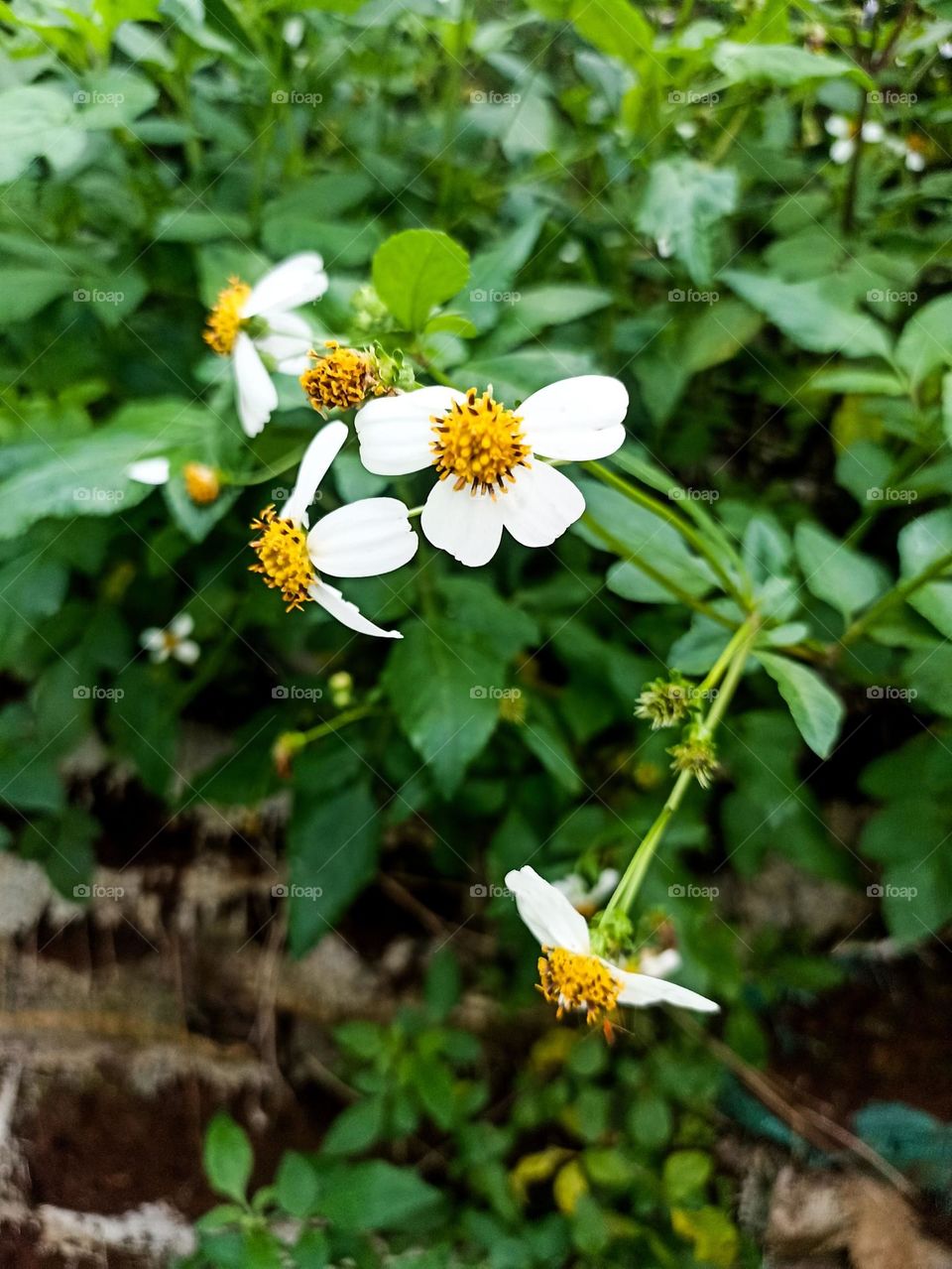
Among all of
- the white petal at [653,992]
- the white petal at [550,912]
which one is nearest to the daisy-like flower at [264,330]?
the white petal at [550,912]

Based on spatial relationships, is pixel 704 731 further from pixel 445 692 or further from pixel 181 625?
pixel 181 625

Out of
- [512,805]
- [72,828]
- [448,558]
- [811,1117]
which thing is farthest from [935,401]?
[72,828]

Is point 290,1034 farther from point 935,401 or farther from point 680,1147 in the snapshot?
point 935,401

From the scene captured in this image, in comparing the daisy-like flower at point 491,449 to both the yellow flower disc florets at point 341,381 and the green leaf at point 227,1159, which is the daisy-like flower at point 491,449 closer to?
the yellow flower disc florets at point 341,381

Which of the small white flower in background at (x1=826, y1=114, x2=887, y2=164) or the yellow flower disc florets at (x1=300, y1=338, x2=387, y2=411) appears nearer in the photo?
the yellow flower disc florets at (x1=300, y1=338, x2=387, y2=411)

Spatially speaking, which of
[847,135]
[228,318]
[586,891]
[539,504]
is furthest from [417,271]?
[847,135]

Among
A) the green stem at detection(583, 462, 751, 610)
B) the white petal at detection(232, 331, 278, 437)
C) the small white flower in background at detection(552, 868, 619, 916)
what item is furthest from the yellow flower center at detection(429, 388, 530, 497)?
the small white flower in background at detection(552, 868, 619, 916)

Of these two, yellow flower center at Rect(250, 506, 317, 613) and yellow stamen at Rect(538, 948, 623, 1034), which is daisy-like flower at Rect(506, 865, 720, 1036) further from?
yellow flower center at Rect(250, 506, 317, 613)
